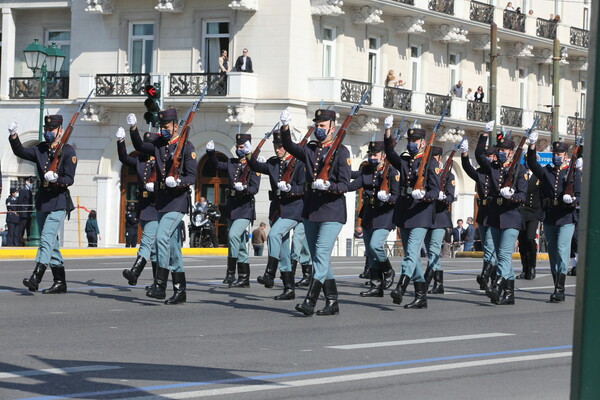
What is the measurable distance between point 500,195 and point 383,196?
1.71 metres

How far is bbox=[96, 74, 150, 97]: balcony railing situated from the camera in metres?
40.5

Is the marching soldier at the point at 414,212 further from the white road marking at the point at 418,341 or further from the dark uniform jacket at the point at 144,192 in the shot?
the dark uniform jacket at the point at 144,192

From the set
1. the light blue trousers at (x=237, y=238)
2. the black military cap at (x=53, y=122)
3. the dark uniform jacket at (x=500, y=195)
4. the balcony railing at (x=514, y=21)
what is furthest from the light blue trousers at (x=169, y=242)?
the balcony railing at (x=514, y=21)

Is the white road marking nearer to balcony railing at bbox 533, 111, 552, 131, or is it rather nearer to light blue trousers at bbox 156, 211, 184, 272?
light blue trousers at bbox 156, 211, 184, 272

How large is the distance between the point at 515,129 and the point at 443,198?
32.2 meters

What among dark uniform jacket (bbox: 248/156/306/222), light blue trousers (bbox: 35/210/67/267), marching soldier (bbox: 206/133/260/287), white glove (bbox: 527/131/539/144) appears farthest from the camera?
marching soldier (bbox: 206/133/260/287)

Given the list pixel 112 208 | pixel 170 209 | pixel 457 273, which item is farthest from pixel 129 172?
pixel 170 209

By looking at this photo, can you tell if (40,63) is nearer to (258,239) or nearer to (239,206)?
(258,239)

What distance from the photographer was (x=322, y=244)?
13328mm

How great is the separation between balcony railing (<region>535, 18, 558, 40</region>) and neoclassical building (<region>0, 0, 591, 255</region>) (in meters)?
4.80

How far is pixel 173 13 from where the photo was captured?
4069 cm

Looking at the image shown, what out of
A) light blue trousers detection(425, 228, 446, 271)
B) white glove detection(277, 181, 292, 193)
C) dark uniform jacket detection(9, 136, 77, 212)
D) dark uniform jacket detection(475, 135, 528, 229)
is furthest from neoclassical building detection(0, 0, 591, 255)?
dark uniform jacket detection(9, 136, 77, 212)

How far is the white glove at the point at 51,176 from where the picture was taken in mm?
14773

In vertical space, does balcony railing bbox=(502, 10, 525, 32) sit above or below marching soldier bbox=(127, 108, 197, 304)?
above
